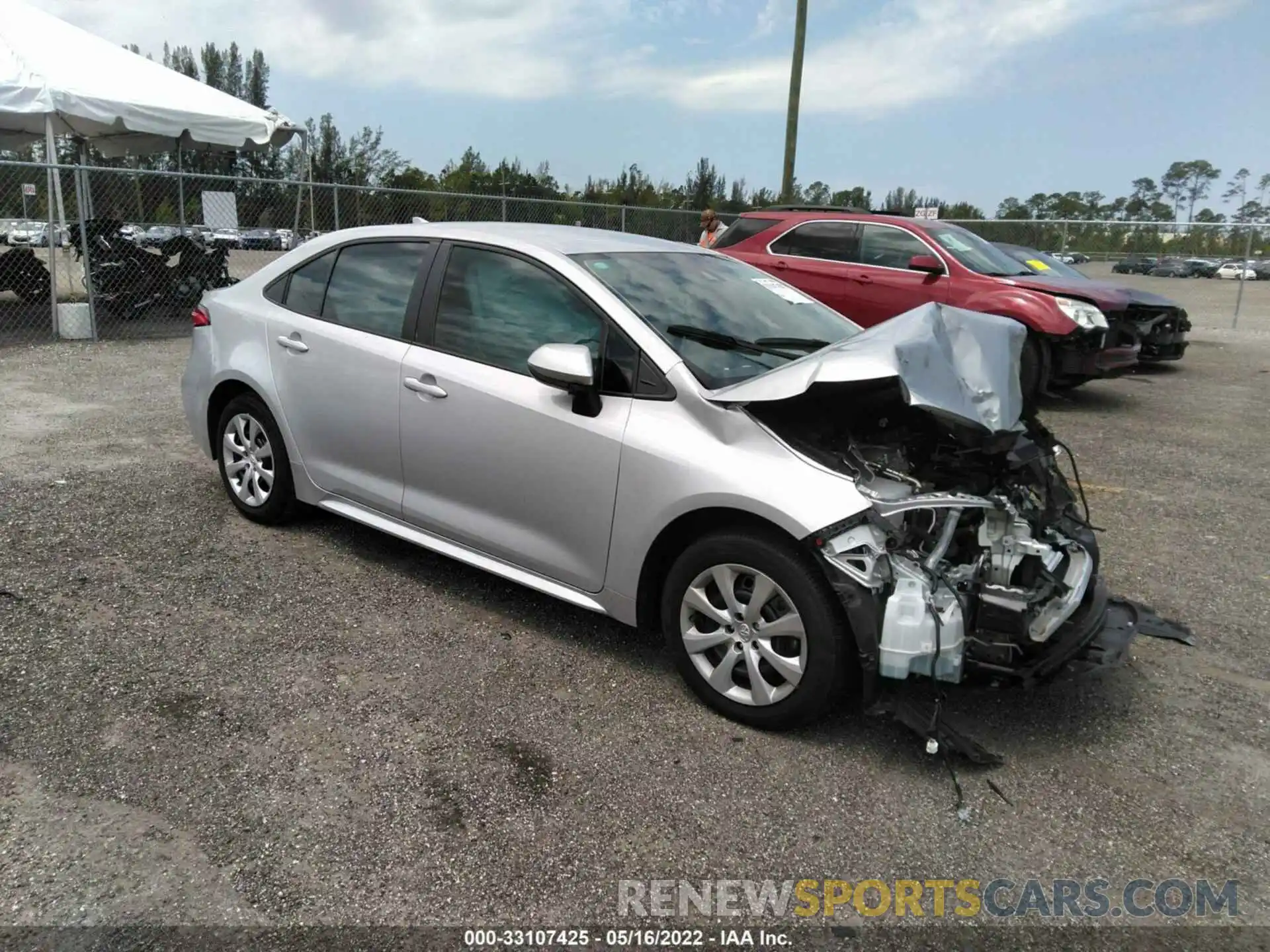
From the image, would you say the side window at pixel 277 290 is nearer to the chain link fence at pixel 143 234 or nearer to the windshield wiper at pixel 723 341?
the windshield wiper at pixel 723 341

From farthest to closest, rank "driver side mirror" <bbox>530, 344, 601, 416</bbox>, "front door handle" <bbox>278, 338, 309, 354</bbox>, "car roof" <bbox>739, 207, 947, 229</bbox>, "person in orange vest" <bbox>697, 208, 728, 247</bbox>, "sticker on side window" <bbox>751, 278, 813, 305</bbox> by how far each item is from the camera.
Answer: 1. "person in orange vest" <bbox>697, 208, 728, 247</bbox>
2. "car roof" <bbox>739, 207, 947, 229</bbox>
3. "front door handle" <bbox>278, 338, 309, 354</bbox>
4. "sticker on side window" <bbox>751, 278, 813, 305</bbox>
5. "driver side mirror" <bbox>530, 344, 601, 416</bbox>

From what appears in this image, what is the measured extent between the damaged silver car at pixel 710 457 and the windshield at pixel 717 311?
0.05ft

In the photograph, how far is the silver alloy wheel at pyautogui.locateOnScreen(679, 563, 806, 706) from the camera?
302 cm

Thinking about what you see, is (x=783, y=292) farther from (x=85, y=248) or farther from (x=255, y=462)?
(x=85, y=248)

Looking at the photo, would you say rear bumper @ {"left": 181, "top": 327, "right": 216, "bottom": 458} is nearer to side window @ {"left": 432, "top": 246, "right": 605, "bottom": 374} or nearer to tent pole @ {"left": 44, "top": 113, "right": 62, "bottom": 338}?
side window @ {"left": 432, "top": 246, "right": 605, "bottom": 374}

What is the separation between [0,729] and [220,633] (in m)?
0.85

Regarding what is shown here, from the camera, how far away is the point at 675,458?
3203 millimetres

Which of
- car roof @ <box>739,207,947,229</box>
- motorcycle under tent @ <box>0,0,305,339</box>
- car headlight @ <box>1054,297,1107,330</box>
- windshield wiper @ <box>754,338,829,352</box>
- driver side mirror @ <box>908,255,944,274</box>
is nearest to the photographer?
windshield wiper @ <box>754,338,829,352</box>

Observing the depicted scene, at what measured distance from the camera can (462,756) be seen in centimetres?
302

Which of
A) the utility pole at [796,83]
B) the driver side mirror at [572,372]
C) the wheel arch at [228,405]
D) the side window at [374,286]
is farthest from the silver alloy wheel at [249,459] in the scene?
the utility pole at [796,83]

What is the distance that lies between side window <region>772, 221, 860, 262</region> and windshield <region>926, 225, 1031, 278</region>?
76cm

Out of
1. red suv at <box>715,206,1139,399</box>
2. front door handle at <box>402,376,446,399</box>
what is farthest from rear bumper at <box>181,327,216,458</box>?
red suv at <box>715,206,1139,399</box>

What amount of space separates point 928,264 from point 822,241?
1.27 metres

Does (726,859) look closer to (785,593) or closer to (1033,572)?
(785,593)
